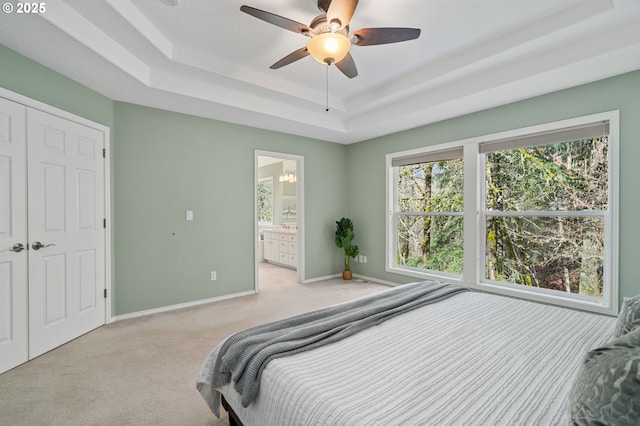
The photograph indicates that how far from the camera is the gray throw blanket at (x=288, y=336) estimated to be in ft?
4.46

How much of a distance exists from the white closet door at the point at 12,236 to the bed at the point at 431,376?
75.6 inches

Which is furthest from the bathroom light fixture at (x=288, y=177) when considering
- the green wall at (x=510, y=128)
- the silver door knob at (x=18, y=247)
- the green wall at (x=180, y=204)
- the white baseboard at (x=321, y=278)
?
the silver door knob at (x=18, y=247)

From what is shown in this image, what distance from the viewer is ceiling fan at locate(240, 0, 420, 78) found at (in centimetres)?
A: 203

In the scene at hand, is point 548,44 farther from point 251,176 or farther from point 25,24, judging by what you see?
point 25,24

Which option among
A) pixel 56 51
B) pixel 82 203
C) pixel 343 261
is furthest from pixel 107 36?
pixel 343 261

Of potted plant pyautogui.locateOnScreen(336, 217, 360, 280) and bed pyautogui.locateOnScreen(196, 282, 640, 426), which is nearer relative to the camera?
bed pyautogui.locateOnScreen(196, 282, 640, 426)

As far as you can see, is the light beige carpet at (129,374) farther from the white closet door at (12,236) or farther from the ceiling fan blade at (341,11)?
the ceiling fan blade at (341,11)

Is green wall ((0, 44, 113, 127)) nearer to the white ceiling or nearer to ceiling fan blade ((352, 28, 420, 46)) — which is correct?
the white ceiling

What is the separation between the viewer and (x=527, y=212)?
11.3 feet

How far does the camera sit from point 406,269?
4734 millimetres

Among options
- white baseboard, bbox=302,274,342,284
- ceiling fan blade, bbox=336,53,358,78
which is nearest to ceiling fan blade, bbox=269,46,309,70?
ceiling fan blade, bbox=336,53,358,78

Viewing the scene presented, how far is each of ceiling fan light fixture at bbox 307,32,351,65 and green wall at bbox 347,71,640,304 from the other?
7.92ft

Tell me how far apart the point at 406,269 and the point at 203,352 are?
3.23m

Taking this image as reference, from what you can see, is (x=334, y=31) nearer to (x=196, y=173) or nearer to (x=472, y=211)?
(x=196, y=173)
